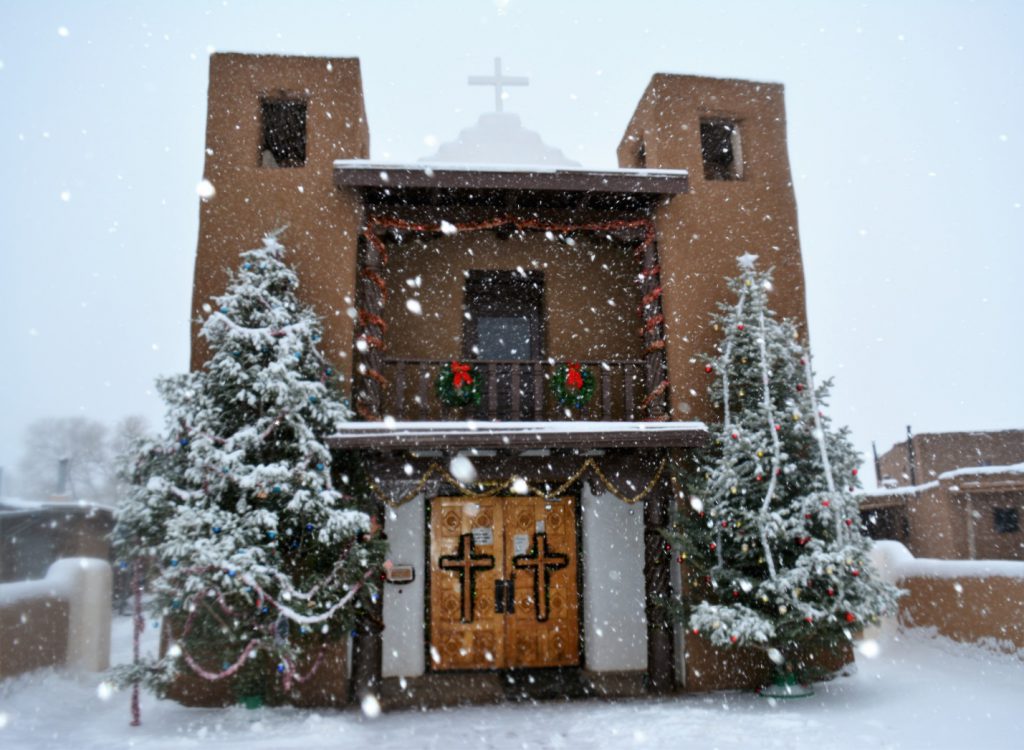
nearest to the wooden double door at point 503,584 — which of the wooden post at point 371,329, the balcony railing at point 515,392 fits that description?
the balcony railing at point 515,392

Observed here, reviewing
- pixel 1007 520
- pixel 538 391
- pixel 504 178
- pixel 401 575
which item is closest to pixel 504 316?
pixel 538 391

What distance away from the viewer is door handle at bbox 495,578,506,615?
1205 centimetres

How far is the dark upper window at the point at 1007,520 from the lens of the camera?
74.0ft

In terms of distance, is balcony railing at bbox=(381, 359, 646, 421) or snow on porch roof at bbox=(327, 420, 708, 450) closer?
snow on porch roof at bbox=(327, 420, 708, 450)

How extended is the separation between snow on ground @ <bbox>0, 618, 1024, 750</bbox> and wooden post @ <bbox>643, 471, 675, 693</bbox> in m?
0.52

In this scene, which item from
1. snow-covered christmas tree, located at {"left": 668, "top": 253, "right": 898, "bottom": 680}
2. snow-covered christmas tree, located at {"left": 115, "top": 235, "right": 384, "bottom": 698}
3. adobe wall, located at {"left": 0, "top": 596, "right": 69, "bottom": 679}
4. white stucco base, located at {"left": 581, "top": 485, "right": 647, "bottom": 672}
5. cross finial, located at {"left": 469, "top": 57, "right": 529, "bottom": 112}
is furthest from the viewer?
cross finial, located at {"left": 469, "top": 57, "right": 529, "bottom": 112}

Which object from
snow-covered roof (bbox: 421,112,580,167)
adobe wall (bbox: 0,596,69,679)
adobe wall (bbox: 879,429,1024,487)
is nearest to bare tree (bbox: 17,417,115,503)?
adobe wall (bbox: 0,596,69,679)

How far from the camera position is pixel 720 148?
45.5 ft

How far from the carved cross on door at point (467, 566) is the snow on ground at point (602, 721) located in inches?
85.5

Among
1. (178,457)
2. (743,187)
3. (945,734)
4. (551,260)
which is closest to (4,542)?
(178,457)

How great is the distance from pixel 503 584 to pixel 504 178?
6.22m

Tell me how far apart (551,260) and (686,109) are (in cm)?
328

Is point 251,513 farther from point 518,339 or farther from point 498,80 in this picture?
point 498,80

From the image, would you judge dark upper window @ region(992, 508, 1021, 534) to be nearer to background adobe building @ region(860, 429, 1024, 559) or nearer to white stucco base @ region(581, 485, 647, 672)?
background adobe building @ region(860, 429, 1024, 559)
